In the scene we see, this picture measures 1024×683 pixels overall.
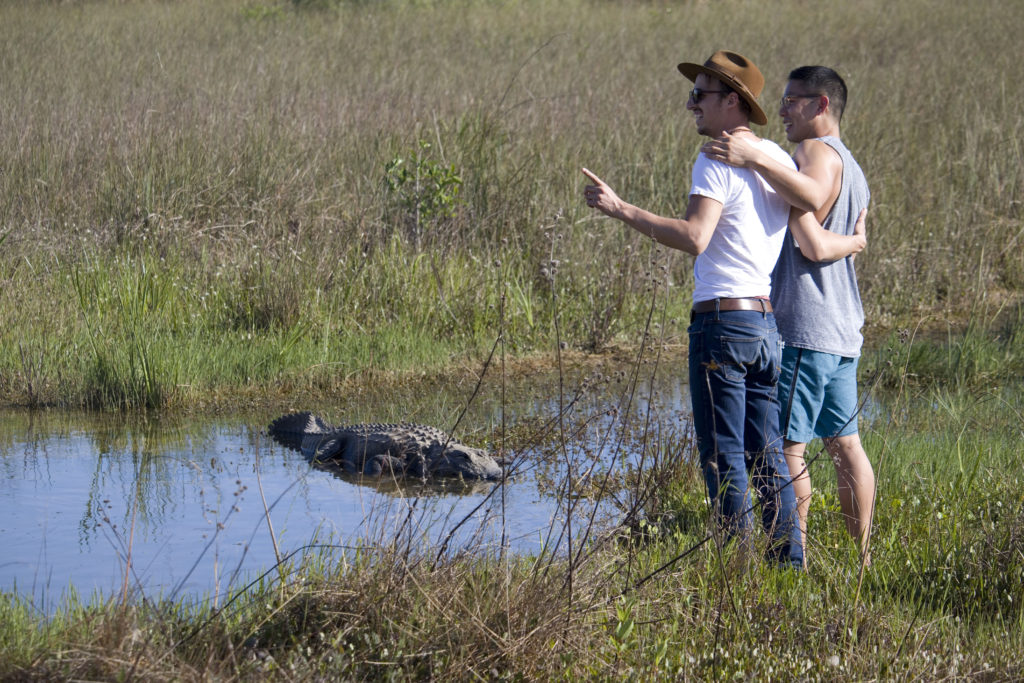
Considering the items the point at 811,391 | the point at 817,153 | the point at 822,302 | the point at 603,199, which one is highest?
the point at 817,153

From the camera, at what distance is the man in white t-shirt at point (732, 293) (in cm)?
338

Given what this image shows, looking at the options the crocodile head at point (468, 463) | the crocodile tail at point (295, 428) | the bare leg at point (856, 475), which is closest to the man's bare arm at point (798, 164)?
the bare leg at point (856, 475)

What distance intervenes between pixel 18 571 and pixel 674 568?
2.19m

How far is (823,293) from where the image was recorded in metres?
3.64

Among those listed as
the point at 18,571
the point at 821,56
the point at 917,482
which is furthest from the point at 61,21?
the point at 917,482

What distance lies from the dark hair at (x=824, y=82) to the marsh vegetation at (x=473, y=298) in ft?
2.96

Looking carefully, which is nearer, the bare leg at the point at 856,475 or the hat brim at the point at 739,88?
the hat brim at the point at 739,88

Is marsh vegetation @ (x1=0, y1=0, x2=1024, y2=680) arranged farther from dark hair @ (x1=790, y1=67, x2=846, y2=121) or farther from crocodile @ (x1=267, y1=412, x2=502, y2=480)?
dark hair @ (x1=790, y1=67, x2=846, y2=121)

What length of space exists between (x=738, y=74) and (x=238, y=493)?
193cm

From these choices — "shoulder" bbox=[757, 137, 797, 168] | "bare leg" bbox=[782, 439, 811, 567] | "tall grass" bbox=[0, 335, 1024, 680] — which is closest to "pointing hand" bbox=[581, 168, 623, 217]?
"shoulder" bbox=[757, 137, 797, 168]

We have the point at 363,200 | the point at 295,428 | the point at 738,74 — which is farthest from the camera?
the point at 363,200

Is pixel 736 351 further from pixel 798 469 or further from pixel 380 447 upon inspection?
pixel 380 447

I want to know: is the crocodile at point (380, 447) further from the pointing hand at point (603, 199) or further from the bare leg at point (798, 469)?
the pointing hand at point (603, 199)

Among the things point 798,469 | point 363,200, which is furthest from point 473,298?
point 798,469
